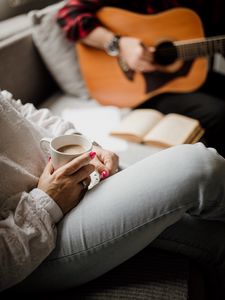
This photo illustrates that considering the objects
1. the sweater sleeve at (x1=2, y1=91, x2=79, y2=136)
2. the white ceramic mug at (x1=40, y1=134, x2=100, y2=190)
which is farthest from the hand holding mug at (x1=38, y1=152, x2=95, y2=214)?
the sweater sleeve at (x1=2, y1=91, x2=79, y2=136)

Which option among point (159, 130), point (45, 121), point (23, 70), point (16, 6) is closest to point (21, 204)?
point (45, 121)

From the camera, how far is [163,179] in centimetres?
76

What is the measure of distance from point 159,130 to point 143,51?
39 cm

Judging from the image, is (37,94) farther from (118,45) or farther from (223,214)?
(223,214)

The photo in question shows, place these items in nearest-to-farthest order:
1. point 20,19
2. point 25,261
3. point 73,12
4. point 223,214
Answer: point 25,261 < point 223,214 < point 73,12 < point 20,19

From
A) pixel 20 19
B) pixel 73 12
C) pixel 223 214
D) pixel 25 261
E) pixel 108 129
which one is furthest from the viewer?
pixel 20 19

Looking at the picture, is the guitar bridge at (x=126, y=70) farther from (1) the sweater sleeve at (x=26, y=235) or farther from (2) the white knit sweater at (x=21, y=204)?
(1) the sweater sleeve at (x=26, y=235)

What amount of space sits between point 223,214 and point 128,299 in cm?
28

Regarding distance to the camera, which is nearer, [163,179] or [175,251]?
[163,179]

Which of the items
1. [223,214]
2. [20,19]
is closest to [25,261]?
[223,214]

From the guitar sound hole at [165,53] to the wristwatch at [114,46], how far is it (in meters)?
0.16

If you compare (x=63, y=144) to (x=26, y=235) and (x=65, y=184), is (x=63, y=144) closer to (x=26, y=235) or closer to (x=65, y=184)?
(x=65, y=184)

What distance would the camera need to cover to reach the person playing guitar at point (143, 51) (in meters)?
1.49

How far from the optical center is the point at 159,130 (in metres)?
1.30
